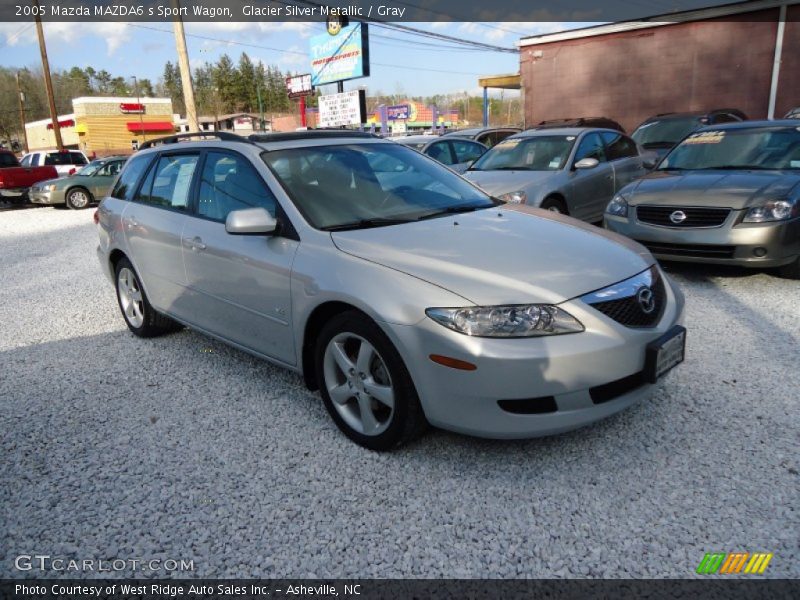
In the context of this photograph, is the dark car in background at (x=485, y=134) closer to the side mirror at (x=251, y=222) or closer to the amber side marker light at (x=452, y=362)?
the side mirror at (x=251, y=222)

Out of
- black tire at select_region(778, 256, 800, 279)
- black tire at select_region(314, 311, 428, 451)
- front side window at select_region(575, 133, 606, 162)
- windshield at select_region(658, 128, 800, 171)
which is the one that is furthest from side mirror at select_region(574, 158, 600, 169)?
black tire at select_region(314, 311, 428, 451)

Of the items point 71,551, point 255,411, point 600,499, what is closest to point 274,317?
point 255,411

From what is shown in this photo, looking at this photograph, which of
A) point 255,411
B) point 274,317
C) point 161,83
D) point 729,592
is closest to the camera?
point 729,592

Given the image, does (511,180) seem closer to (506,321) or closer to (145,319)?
(145,319)

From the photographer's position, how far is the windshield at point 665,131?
37.5 feet

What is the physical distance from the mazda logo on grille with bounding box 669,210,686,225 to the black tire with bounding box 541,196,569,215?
186 cm

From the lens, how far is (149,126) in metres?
59.9

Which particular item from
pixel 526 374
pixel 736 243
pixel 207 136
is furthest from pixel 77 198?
pixel 526 374

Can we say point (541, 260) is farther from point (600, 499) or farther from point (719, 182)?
point (719, 182)

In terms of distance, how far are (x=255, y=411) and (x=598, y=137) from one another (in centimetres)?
686

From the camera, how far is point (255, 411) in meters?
3.47

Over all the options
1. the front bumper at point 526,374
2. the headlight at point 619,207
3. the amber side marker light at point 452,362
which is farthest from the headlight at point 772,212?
the amber side marker light at point 452,362

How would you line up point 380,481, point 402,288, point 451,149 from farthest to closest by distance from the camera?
point 451,149
point 380,481
point 402,288

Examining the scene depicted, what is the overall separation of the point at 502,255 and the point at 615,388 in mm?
808
